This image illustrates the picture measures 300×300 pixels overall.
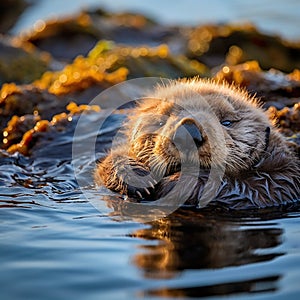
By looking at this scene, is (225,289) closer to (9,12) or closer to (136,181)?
(136,181)

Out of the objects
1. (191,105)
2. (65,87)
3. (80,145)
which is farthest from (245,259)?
(65,87)

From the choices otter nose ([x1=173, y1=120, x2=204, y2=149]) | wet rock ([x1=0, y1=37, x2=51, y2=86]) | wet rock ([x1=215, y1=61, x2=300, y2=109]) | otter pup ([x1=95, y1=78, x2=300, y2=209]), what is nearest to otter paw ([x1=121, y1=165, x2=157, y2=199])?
otter pup ([x1=95, y1=78, x2=300, y2=209])

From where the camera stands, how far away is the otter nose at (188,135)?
3936 millimetres

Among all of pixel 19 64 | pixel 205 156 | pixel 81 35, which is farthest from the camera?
pixel 81 35

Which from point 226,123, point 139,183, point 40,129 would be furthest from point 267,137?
point 40,129

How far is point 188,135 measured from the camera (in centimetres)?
394

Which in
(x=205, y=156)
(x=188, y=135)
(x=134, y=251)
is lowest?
(x=134, y=251)

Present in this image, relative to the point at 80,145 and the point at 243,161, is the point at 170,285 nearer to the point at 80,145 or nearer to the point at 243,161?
the point at 243,161

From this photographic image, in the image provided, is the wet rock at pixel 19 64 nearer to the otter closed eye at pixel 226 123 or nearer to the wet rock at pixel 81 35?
the wet rock at pixel 81 35

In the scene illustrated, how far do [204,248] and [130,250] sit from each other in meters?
0.37

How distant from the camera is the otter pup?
13.6ft

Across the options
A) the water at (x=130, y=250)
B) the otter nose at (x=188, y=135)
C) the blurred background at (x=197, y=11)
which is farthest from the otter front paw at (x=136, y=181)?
the blurred background at (x=197, y=11)

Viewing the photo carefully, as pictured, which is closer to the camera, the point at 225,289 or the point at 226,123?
the point at 225,289

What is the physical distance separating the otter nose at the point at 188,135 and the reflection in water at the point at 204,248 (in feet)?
1.42
